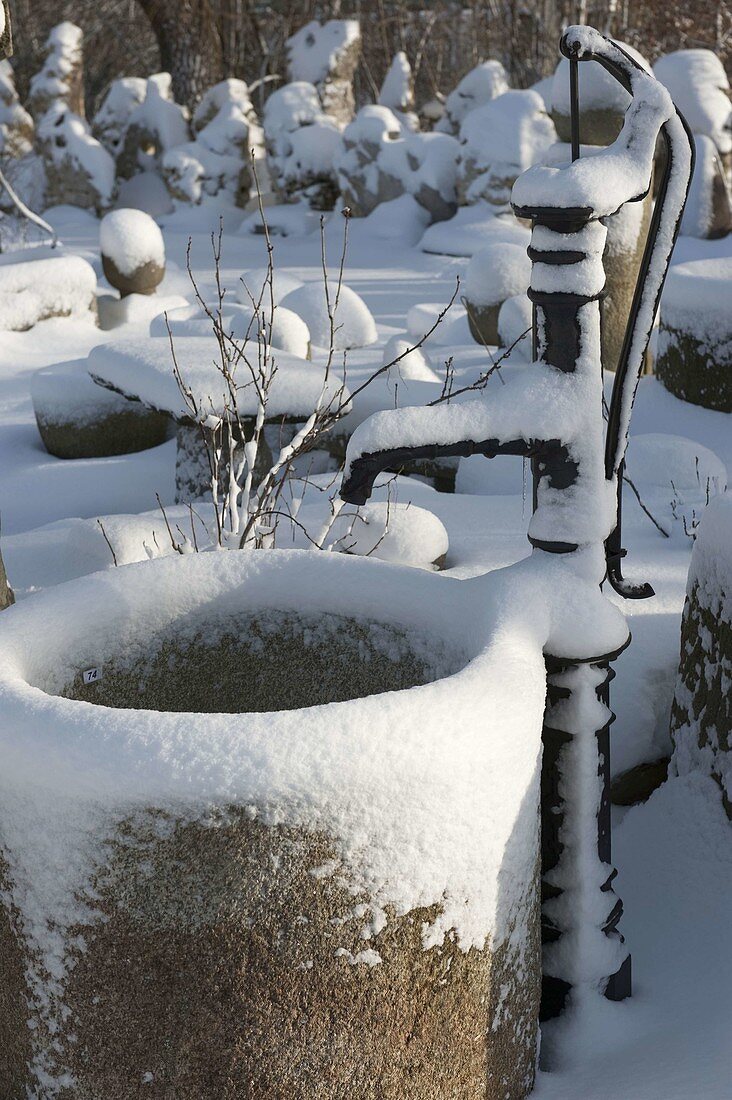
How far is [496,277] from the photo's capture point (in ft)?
25.9

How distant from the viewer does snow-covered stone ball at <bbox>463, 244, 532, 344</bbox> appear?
7887mm

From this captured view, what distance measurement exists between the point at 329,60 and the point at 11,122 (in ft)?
15.4

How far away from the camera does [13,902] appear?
1524 mm

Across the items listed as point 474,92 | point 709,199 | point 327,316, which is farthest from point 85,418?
point 474,92

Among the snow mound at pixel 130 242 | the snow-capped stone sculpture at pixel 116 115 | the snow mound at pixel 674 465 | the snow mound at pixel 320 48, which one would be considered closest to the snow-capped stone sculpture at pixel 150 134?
the snow-capped stone sculpture at pixel 116 115

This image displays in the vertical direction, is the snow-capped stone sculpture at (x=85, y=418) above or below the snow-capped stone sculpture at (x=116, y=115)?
below

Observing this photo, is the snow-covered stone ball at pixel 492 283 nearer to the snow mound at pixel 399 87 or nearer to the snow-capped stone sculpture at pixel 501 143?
the snow-capped stone sculpture at pixel 501 143

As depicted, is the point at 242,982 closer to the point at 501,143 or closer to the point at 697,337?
the point at 697,337

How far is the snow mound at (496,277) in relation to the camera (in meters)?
7.88

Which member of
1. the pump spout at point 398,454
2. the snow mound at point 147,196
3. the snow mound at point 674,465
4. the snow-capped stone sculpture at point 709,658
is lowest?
the snow mound at point 147,196

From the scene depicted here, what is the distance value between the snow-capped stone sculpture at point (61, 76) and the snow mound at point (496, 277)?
32.9 ft

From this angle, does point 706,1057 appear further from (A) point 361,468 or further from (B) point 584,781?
(A) point 361,468

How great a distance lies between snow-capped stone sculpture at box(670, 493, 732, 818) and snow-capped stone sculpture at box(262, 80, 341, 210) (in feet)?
42.6

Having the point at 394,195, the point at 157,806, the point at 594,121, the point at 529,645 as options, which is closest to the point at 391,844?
the point at 157,806
